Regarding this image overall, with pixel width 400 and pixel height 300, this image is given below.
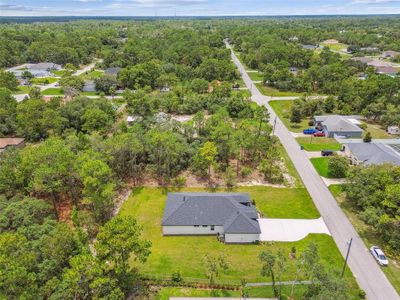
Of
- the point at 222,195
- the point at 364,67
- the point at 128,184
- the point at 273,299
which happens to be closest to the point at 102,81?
the point at 128,184

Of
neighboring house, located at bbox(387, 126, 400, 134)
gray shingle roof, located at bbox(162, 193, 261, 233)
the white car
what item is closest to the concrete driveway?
gray shingle roof, located at bbox(162, 193, 261, 233)

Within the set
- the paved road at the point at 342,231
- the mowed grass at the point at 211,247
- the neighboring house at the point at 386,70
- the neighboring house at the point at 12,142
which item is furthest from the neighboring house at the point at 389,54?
the neighboring house at the point at 12,142

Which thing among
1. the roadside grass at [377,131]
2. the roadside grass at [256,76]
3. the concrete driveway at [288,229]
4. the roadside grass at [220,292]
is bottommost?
the roadside grass at [256,76]

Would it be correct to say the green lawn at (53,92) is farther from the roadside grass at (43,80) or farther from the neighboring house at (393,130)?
the neighboring house at (393,130)

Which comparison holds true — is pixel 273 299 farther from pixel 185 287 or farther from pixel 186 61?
pixel 186 61

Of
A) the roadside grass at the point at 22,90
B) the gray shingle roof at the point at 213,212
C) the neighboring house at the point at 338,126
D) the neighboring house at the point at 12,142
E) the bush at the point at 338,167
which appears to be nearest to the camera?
the gray shingle roof at the point at 213,212

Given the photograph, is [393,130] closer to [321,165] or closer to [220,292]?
[321,165]

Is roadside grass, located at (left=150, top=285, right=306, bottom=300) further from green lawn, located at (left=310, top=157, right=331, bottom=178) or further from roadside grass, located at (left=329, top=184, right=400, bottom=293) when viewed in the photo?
green lawn, located at (left=310, top=157, right=331, bottom=178)
